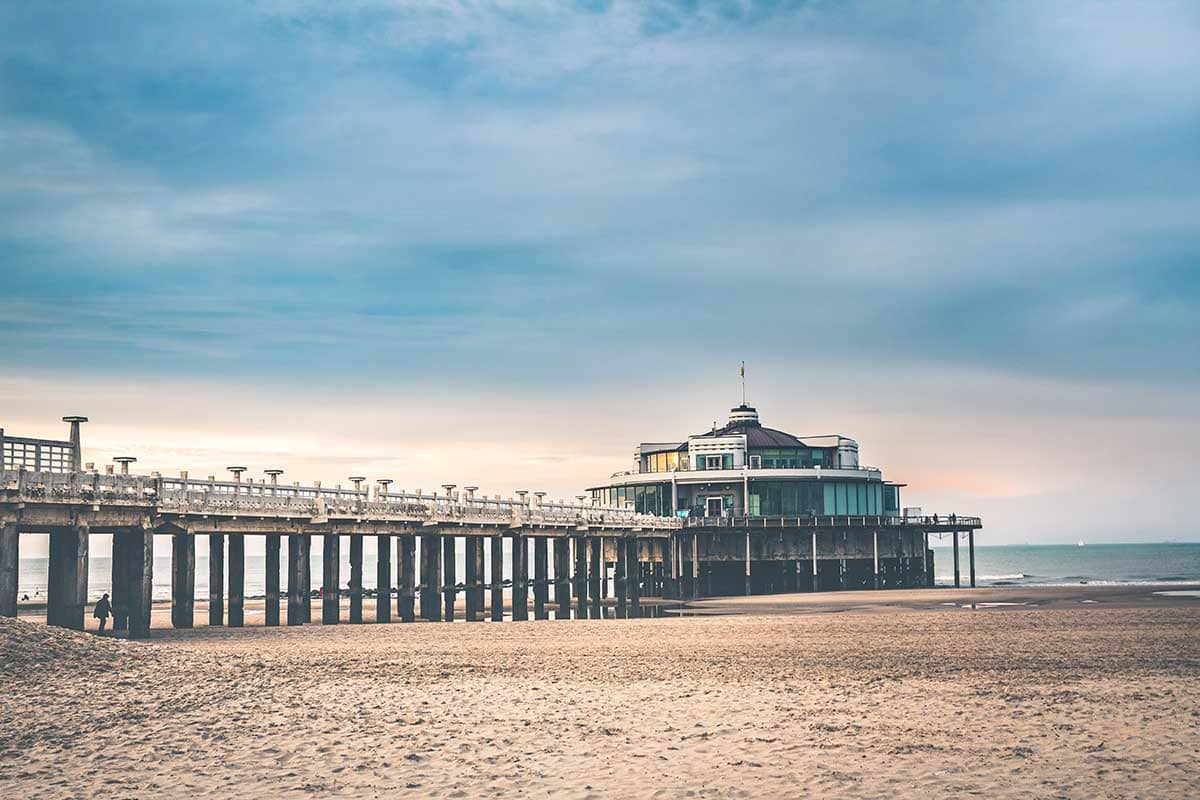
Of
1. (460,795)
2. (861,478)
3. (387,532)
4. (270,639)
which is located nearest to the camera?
(460,795)

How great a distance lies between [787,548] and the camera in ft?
222

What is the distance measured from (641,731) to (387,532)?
96.5 feet

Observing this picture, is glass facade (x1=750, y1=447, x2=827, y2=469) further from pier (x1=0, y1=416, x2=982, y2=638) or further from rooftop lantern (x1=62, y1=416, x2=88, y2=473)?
rooftop lantern (x1=62, y1=416, x2=88, y2=473)

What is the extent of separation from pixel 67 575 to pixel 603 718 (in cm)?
1947

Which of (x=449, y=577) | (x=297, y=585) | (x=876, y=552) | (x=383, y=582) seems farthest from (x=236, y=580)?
(x=876, y=552)

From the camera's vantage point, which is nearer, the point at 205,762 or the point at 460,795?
the point at 460,795

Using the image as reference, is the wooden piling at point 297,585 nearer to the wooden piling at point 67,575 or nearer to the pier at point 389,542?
the pier at point 389,542

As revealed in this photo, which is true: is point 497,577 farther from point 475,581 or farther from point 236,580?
point 236,580

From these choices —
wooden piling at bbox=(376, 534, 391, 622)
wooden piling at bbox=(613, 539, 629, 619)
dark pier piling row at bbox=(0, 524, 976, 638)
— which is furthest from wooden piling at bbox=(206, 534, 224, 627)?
wooden piling at bbox=(613, 539, 629, 619)

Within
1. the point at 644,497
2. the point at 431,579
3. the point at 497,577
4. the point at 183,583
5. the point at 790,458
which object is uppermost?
the point at 790,458

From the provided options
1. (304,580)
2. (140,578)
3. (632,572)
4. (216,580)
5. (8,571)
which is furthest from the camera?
(632,572)

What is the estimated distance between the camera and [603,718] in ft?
57.4

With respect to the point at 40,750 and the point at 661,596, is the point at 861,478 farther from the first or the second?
the point at 40,750

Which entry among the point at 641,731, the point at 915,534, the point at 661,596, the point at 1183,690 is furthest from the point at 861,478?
the point at 641,731
